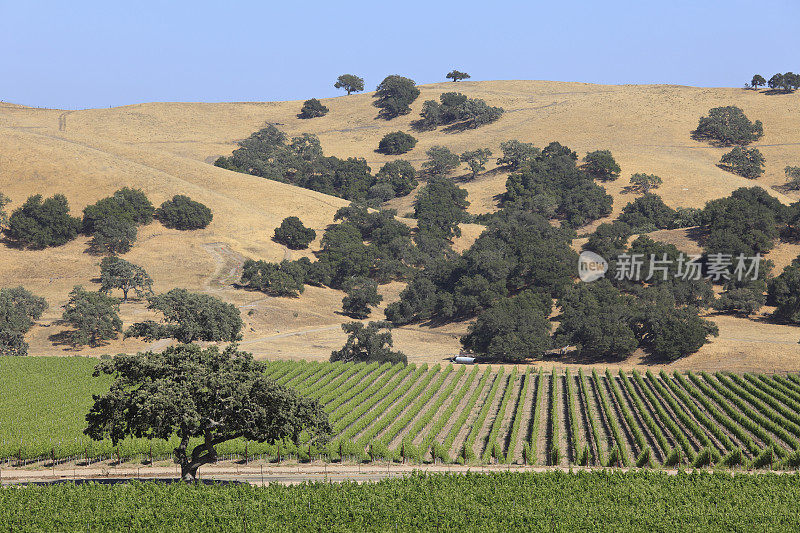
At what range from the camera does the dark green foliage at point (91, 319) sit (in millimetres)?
92500

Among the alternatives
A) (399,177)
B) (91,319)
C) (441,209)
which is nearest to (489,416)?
(91,319)

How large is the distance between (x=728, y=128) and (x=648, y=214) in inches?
2255

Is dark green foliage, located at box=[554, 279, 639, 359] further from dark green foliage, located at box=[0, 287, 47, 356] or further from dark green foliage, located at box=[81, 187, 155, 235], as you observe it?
dark green foliage, located at box=[81, 187, 155, 235]

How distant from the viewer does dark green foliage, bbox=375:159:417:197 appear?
180m

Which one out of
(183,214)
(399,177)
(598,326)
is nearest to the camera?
(598,326)

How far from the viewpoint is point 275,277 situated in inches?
4510

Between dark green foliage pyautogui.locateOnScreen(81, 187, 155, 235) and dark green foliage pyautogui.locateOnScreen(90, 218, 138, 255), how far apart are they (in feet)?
3.78

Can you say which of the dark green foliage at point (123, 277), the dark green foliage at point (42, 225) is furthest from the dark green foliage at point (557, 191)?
the dark green foliage at point (42, 225)

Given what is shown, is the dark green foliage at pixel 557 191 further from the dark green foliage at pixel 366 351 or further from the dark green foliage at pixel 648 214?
the dark green foliage at pixel 366 351

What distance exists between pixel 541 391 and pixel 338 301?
2025 inches

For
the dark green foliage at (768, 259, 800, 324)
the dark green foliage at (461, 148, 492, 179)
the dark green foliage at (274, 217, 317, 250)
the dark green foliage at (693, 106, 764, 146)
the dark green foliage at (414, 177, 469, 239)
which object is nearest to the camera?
the dark green foliage at (768, 259, 800, 324)

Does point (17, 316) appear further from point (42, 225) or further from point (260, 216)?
point (260, 216)

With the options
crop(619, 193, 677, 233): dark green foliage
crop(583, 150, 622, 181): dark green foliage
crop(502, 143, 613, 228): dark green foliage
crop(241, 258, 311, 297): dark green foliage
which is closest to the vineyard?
crop(241, 258, 311, 297): dark green foliage

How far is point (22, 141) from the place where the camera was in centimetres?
15475
